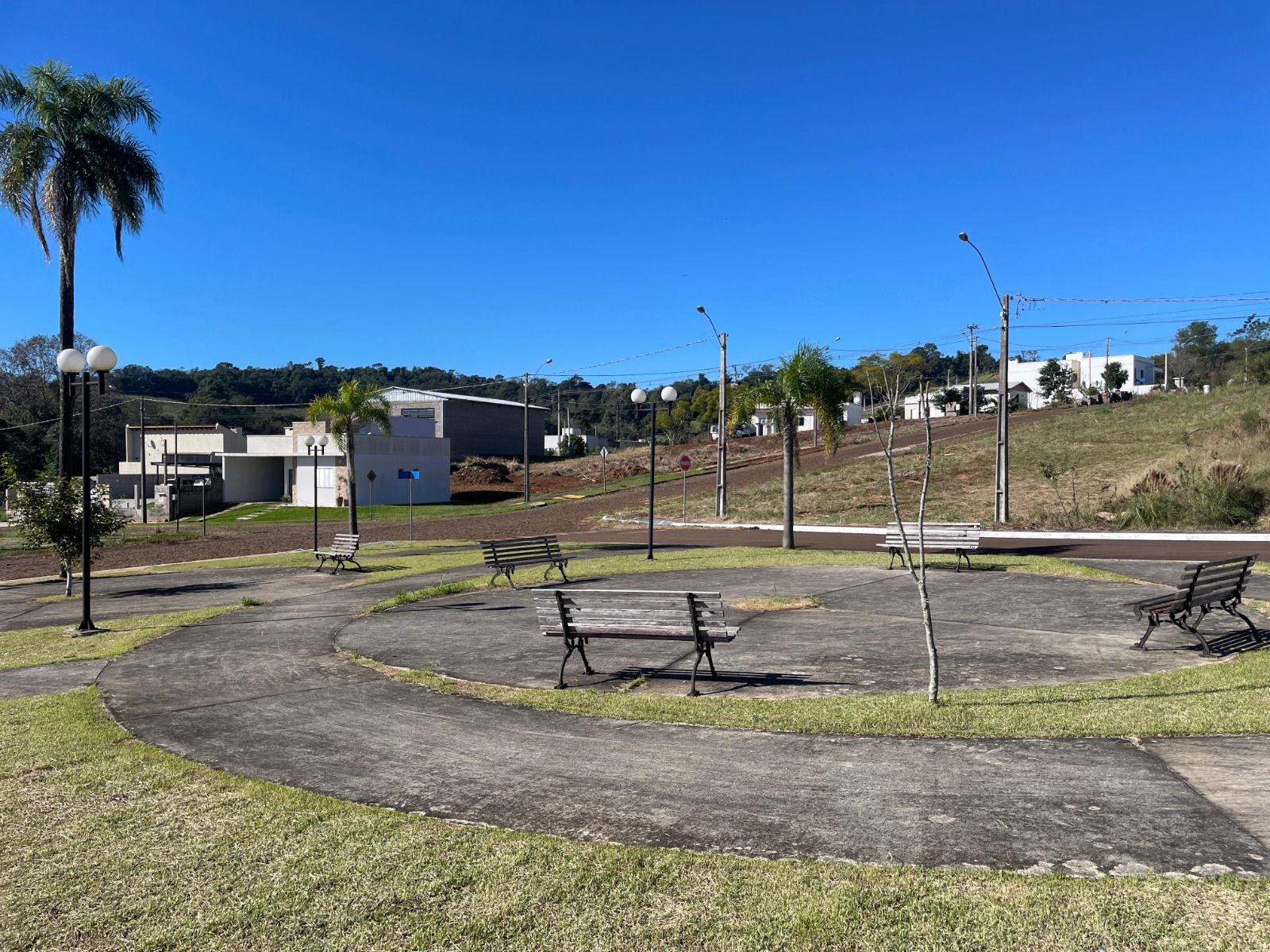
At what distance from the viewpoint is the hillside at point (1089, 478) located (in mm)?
24281

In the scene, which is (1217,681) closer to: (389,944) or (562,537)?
(389,944)

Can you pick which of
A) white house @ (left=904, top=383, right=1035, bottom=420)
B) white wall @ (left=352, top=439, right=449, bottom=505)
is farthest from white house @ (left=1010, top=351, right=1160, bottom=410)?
white wall @ (left=352, top=439, right=449, bottom=505)

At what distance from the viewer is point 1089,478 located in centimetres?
3281

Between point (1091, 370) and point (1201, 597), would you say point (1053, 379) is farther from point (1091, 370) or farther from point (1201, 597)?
point (1201, 597)

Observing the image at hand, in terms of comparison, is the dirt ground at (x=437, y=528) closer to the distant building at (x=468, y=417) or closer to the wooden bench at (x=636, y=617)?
the wooden bench at (x=636, y=617)

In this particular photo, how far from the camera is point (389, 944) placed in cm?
354

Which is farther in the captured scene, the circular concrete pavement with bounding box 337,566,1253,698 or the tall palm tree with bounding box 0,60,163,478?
the tall palm tree with bounding box 0,60,163,478

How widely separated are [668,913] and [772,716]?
3.21 m

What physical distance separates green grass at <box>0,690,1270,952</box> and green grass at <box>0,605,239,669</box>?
6223mm

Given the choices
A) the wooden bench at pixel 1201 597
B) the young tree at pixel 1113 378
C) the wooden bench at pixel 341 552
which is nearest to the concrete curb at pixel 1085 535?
the wooden bench at pixel 1201 597

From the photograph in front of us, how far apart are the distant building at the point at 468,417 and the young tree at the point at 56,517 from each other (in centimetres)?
5216

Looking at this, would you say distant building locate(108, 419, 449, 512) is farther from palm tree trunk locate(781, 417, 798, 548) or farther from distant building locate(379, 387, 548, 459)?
palm tree trunk locate(781, 417, 798, 548)

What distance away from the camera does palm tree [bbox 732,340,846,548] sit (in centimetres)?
2130

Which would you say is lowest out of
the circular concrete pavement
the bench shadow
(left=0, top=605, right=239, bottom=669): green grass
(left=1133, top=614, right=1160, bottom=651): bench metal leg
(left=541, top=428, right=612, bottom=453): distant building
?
the bench shadow
